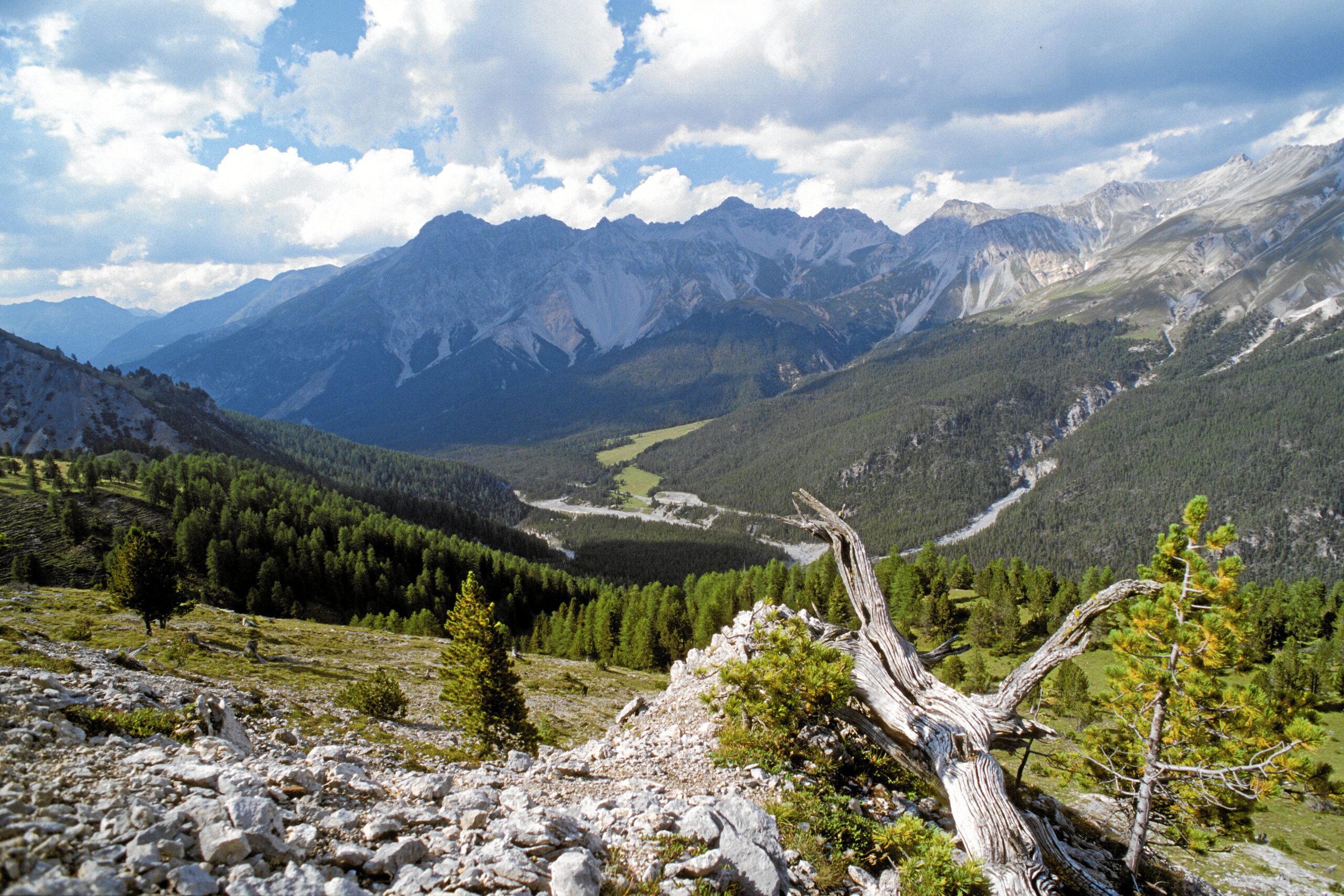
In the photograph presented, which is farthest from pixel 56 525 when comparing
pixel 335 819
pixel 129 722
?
pixel 335 819

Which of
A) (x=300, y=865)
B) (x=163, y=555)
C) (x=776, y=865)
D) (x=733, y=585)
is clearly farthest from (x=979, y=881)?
(x=733, y=585)

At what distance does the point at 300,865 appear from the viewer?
7441 mm

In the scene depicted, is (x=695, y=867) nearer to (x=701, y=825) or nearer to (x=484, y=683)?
(x=701, y=825)

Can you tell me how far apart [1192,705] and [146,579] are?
51.7 metres

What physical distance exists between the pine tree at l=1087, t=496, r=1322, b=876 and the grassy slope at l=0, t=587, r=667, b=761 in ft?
68.8

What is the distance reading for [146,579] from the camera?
37.0 m

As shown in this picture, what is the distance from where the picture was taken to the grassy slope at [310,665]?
25.2 m

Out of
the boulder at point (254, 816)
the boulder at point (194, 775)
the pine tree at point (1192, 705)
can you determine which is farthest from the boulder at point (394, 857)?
the pine tree at point (1192, 705)

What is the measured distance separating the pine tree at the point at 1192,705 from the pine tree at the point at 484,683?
1913 cm

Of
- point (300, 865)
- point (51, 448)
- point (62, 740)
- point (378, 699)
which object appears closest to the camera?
point (300, 865)

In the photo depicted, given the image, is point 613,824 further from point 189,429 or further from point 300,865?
point 189,429

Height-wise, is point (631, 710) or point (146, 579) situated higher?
point (146, 579)

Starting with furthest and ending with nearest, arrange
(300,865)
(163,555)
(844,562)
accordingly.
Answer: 1. (163,555)
2. (844,562)
3. (300,865)

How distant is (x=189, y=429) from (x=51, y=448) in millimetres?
32173
